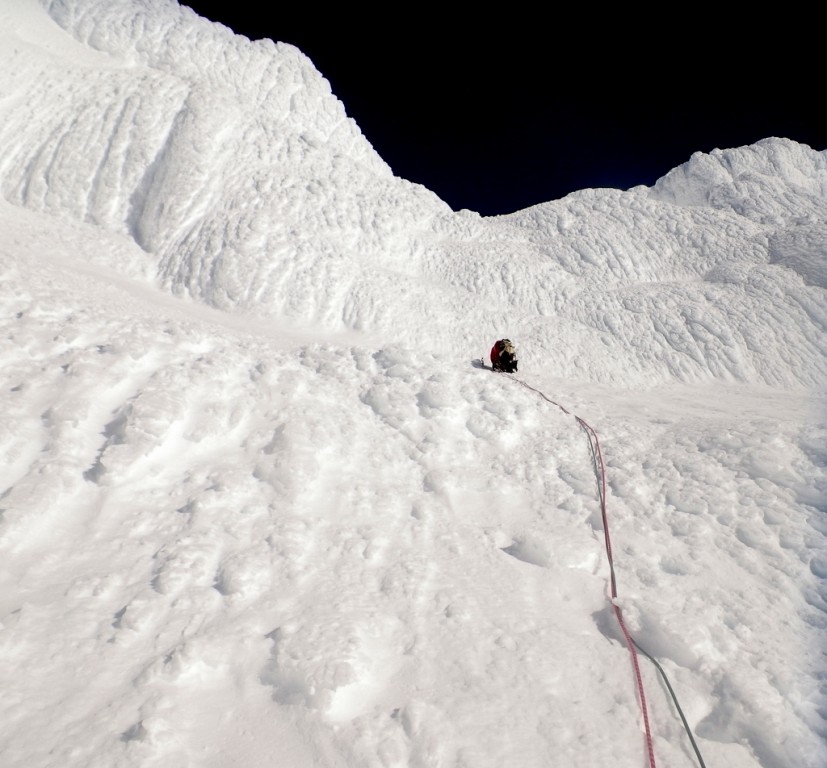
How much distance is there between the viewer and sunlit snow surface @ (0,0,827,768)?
3.76m

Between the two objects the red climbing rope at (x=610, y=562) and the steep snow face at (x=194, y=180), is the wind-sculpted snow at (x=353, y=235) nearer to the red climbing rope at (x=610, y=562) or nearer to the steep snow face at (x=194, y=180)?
the steep snow face at (x=194, y=180)

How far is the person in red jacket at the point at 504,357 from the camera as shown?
528 inches

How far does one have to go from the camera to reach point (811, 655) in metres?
4.43

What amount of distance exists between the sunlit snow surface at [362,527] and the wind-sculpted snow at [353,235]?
0.82 ft

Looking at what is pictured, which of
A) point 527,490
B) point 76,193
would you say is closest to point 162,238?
point 76,193

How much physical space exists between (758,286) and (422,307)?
43.6ft

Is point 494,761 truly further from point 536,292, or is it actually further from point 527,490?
point 536,292

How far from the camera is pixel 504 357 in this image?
530 inches

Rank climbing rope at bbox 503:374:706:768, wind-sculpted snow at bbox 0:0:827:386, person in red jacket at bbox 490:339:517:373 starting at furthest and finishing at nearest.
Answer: wind-sculpted snow at bbox 0:0:827:386 < person in red jacket at bbox 490:339:517:373 < climbing rope at bbox 503:374:706:768

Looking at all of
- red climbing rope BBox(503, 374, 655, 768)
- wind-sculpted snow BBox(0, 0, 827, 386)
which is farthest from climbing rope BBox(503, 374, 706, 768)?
wind-sculpted snow BBox(0, 0, 827, 386)

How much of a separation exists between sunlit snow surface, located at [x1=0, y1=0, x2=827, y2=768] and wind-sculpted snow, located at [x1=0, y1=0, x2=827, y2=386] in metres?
0.25

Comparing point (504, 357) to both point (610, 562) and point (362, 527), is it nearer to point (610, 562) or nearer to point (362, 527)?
point (610, 562)

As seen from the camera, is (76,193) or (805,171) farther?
(805,171)

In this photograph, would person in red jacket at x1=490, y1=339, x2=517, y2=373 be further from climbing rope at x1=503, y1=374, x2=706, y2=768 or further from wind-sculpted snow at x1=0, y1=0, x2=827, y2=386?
climbing rope at x1=503, y1=374, x2=706, y2=768
